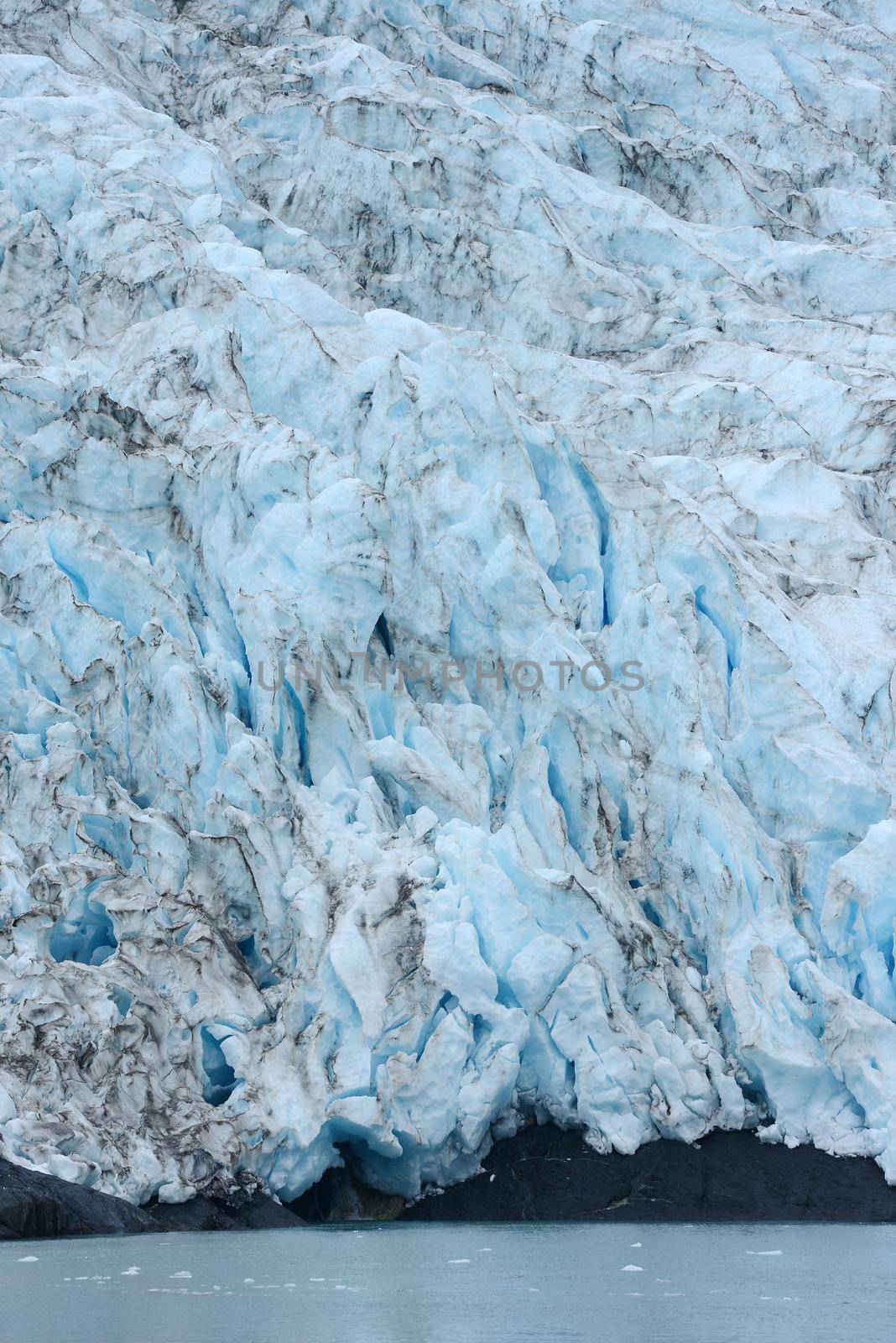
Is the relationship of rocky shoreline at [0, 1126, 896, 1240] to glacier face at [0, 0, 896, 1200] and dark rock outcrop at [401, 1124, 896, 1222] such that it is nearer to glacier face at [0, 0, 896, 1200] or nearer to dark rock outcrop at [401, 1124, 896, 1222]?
dark rock outcrop at [401, 1124, 896, 1222]

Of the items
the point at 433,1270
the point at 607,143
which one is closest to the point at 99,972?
the point at 433,1270

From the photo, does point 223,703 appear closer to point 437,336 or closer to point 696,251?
point 437,336

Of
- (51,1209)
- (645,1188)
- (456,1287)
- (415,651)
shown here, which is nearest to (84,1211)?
(51,1209)

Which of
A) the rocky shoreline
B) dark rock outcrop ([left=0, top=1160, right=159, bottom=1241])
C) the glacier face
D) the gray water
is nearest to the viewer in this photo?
the gray water

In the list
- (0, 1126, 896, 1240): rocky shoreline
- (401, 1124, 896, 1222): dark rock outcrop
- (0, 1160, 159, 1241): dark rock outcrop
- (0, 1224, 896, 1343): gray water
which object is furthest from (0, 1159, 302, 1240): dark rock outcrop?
(401, 1124, 896, 1222): dark rock outcrop

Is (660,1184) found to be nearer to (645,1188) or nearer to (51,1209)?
(645,1188)
